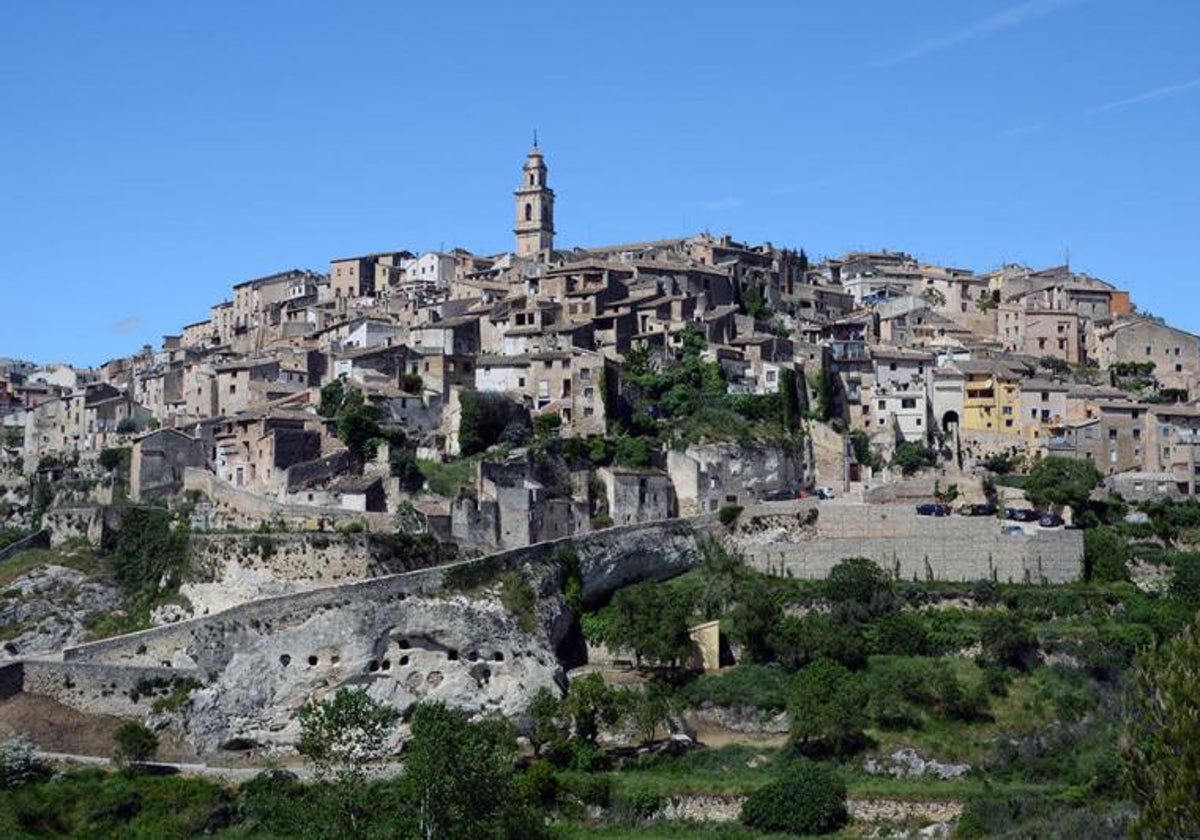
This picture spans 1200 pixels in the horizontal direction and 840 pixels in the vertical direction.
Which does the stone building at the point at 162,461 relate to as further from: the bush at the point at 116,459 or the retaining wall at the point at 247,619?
the retaining wall at the point at 247,619

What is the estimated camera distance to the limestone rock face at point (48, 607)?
51625mm

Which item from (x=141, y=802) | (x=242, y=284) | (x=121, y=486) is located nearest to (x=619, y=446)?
(x=121, y=486)

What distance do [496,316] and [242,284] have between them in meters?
27.6

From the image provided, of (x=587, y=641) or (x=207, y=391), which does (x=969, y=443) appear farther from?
(x=207, y=391)

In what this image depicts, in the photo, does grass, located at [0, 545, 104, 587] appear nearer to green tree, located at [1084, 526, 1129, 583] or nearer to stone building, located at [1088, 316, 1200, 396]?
green tree, located at [1084, 526, 1129, 583]

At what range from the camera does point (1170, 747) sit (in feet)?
98.7

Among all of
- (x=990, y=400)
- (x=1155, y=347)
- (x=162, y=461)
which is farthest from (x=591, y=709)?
(x=1155, y=347)

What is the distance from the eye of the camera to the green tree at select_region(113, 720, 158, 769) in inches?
1761

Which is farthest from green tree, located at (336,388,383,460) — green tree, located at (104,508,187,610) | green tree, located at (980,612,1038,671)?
green tree, located at (980,612,1038,671)

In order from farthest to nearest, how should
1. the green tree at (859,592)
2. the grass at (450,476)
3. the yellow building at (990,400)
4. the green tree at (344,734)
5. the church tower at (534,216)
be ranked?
the church tower at (534,216), the yellow building at (990,400), the grass at (450,476), the green tree at (859,592), the green tree at (344,734)

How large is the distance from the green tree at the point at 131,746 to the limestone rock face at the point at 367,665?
1.45 m

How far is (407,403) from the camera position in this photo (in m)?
62.2

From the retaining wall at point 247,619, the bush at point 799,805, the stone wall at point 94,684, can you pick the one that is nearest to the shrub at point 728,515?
the retaining wall at point 247,619

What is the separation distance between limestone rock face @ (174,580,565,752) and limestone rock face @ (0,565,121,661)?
681cm
